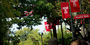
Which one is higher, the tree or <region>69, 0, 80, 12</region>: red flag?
the tree

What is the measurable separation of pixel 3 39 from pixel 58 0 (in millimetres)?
17890

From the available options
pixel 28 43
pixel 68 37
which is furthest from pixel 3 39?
pixel 68 37

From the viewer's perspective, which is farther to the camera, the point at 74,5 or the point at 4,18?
the point at 74,5

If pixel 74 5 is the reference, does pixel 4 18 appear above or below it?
above

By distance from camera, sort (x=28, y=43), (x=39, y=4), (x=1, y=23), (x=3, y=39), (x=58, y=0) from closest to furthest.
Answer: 1. (x=3, y=39)
2. (x=1, y=23)
3. (x=39, y=4)
4. (x=58, y=0)
5. (x=28, y=43)

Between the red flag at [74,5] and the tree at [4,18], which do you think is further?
the red flag at [74,5]

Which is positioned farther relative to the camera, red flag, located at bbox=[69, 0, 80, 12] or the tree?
red flag, located at bbox=[69, 0, 80, 12]

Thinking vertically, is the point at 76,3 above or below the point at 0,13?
below

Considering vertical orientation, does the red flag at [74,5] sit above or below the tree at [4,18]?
below

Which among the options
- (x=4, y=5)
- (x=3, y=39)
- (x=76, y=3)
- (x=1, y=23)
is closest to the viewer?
(x=3, y=39)

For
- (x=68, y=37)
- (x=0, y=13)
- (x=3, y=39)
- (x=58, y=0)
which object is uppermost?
(x=0, y=13)

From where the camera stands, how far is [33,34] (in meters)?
28.9

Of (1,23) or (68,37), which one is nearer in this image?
(1,23)

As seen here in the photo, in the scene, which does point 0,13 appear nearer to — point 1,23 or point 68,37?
point 1,23
